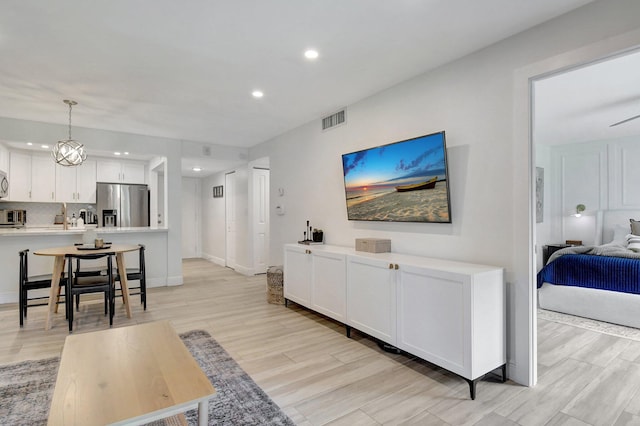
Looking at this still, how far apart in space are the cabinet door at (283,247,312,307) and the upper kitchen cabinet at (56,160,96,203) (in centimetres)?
459

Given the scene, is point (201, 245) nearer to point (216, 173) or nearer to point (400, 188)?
point (216, 173)

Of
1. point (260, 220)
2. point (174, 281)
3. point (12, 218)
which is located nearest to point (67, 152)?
point (174, 281)

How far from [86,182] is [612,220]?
947 centimetres

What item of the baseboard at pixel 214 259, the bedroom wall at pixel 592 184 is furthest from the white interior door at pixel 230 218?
the bedroom wall at pixel 592 184

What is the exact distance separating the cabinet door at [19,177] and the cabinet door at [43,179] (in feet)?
0.22

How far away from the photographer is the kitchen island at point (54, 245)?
15.1 feet

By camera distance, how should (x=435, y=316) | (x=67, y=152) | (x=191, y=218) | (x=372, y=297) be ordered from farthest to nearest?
(x=191, y=218)
(x=67, y=152)
(x=372, y=297)
(x=435, y=316)

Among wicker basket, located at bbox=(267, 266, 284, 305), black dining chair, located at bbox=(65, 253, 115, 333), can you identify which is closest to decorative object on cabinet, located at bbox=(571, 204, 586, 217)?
wicker basket, located at bbox=(267, 266, 284, 305)

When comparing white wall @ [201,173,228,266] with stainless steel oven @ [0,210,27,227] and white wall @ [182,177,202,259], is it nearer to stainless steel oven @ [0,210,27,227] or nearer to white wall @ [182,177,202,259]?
white wall @ [182,177,202,259]

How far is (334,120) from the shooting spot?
4.28 metres

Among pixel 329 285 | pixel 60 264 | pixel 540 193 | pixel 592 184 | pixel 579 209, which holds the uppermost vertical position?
pixel 592 184

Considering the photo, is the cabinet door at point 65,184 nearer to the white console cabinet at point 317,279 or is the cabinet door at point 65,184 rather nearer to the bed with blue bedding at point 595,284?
the white console cabinet at point 317,279

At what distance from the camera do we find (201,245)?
30.4 ft

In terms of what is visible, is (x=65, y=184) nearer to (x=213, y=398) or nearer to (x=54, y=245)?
(x=54, y=245)
